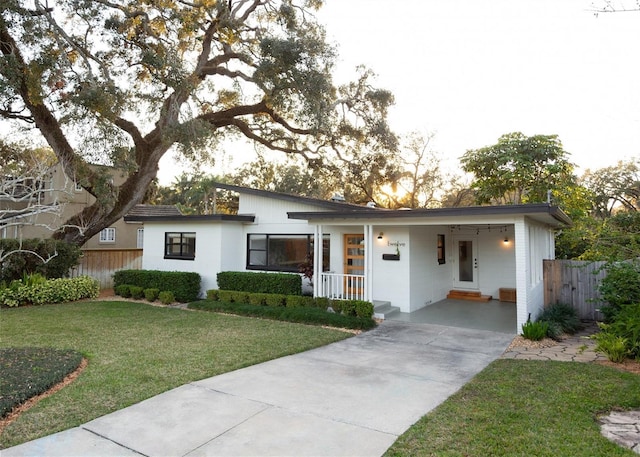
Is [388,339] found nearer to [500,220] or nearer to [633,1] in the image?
[500,220]

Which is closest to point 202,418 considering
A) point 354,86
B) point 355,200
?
point 354,86

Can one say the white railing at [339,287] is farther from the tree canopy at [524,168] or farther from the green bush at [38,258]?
the tree canopy at [524,168]

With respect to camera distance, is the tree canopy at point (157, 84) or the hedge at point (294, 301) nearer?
the hedge at point (294, 301)

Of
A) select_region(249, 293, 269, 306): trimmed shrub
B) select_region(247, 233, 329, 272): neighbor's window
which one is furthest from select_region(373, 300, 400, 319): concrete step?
select_region(249, 293, 269, 306): trimmed shrub

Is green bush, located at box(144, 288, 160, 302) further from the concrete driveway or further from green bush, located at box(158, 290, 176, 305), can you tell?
the concrete driveway

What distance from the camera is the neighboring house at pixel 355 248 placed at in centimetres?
1028

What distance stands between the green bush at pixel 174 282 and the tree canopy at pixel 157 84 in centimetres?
262

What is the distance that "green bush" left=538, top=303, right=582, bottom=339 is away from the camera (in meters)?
7.81

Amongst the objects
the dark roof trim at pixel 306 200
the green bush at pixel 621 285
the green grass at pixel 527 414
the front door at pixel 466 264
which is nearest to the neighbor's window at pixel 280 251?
the dark roof trim at pixel 306 200

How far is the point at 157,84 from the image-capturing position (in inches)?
480

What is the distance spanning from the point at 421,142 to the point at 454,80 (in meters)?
13.4

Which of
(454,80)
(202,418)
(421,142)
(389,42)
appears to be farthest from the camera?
(421,142)

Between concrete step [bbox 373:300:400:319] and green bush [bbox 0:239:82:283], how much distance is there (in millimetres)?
9123

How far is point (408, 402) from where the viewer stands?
4.49m
